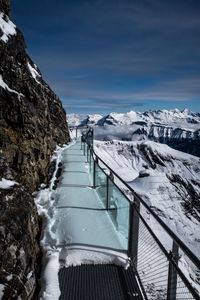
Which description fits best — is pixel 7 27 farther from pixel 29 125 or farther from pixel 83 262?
pixel 83 262

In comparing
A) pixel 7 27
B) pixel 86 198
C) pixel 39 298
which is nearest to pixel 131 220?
pixel 39 298

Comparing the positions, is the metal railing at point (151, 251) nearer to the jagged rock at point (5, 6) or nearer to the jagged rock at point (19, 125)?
the jagged rock at point (19, 125)

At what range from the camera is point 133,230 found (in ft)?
17.4

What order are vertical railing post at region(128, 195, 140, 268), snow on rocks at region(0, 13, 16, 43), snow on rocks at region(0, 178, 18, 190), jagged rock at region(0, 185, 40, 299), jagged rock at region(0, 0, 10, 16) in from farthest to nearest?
jagged rock at region(0, 0, 10, 16) < snow on rocks at region(0, 13, 16, 43) < snow on rocks at region(0, 178, 18, 190) < vertical railing post at region(128, 195, 140, 268) < jagged rock at region(0, 185, 40, 299)

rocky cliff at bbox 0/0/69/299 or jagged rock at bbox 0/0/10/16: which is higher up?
jagged rock at bbox 0/0/10/16

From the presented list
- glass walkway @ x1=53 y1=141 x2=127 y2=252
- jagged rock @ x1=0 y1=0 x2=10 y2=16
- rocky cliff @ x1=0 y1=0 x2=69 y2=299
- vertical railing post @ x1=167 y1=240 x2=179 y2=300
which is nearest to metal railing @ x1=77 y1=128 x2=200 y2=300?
vertical railing post @ x1=167 y1=240 x2=179 y2=300

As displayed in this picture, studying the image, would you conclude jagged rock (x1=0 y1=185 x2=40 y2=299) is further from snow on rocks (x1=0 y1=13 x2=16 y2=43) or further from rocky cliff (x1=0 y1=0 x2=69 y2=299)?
snow on rocks (x1=0 y1=13 x2=16 y2=43)

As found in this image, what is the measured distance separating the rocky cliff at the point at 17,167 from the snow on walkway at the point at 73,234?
286mm

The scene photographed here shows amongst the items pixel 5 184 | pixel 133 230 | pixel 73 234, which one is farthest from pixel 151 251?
pixel 5 184

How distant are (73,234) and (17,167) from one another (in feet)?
10.3

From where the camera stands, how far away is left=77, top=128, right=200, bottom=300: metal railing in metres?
3.36

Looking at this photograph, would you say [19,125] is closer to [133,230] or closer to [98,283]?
[133,230]

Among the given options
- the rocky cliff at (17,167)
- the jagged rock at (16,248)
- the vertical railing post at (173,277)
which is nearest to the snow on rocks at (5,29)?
the rocky cliff at (17,167)

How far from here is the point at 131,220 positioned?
534 centimetres
